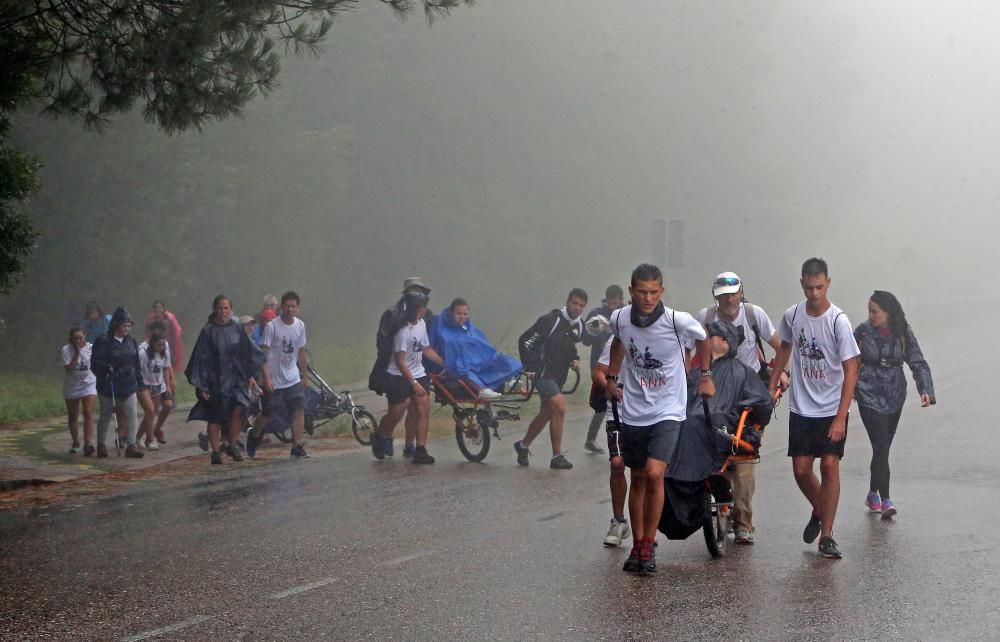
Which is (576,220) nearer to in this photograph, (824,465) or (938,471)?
(938,471)

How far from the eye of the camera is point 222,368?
14117mm

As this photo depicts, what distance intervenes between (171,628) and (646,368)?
127 inches

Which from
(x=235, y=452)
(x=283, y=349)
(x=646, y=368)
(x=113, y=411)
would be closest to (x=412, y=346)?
(x=283, y=349)

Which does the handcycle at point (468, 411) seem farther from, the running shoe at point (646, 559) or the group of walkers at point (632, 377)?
the running shoe at point (646, 559)

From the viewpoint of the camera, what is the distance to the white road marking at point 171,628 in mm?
6598

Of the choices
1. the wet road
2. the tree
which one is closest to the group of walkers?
the wet road

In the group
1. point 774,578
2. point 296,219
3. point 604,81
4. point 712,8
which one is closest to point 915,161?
point 712,8

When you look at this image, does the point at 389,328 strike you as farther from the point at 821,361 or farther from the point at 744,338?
the point at 821,361

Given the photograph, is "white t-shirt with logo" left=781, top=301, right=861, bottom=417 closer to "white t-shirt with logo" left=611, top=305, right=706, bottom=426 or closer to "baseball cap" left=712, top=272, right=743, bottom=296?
"baseball cap" left=712, top=272, right=743, bottom=296

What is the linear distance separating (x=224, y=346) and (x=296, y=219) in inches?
1036

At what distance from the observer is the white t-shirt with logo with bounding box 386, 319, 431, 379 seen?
1410 cm

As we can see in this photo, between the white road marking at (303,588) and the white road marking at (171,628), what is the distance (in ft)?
1.89

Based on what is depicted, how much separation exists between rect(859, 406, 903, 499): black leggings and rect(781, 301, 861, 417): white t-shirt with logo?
6.24ft

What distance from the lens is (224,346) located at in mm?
14148
